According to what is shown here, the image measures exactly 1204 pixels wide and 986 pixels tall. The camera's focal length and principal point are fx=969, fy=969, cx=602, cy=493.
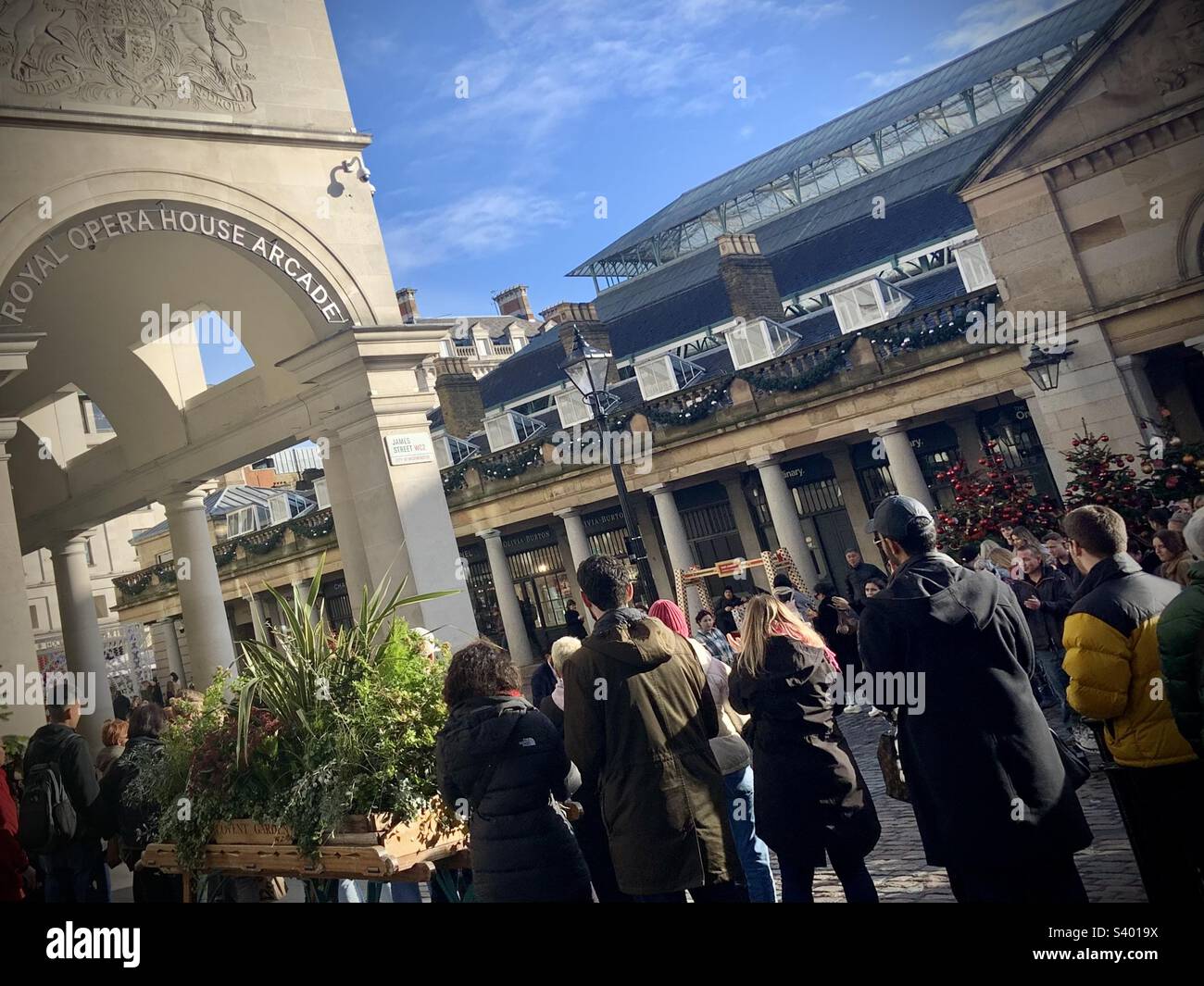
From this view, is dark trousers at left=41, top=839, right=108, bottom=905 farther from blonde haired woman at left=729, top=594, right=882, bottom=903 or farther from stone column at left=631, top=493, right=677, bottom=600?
stone column at left=631, top=493, right=677, bottom=600

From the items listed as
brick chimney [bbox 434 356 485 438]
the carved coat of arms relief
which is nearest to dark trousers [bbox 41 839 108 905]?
the carved coat of arms relief

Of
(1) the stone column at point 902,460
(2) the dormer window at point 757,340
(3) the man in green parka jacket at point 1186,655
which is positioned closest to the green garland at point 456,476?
(2) the dormer window at point 757,340

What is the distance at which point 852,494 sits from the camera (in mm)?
22641

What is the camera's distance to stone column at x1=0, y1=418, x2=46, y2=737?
6938mm

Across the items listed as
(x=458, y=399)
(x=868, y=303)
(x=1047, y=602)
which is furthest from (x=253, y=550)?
(x=1047, y=602)

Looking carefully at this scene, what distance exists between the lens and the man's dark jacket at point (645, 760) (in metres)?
4.18

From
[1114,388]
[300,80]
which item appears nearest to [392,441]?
[300,80]

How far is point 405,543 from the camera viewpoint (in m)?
8.86

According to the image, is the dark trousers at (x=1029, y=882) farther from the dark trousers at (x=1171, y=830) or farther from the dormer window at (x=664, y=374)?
the dormer window at (x=664, y=374)

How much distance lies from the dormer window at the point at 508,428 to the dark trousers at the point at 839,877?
81.5ft

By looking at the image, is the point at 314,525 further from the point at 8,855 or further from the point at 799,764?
the point at 799,764

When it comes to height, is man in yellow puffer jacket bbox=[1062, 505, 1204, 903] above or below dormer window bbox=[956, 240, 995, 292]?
below

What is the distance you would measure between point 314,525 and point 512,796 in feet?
88.7

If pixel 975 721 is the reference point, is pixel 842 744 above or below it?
below
